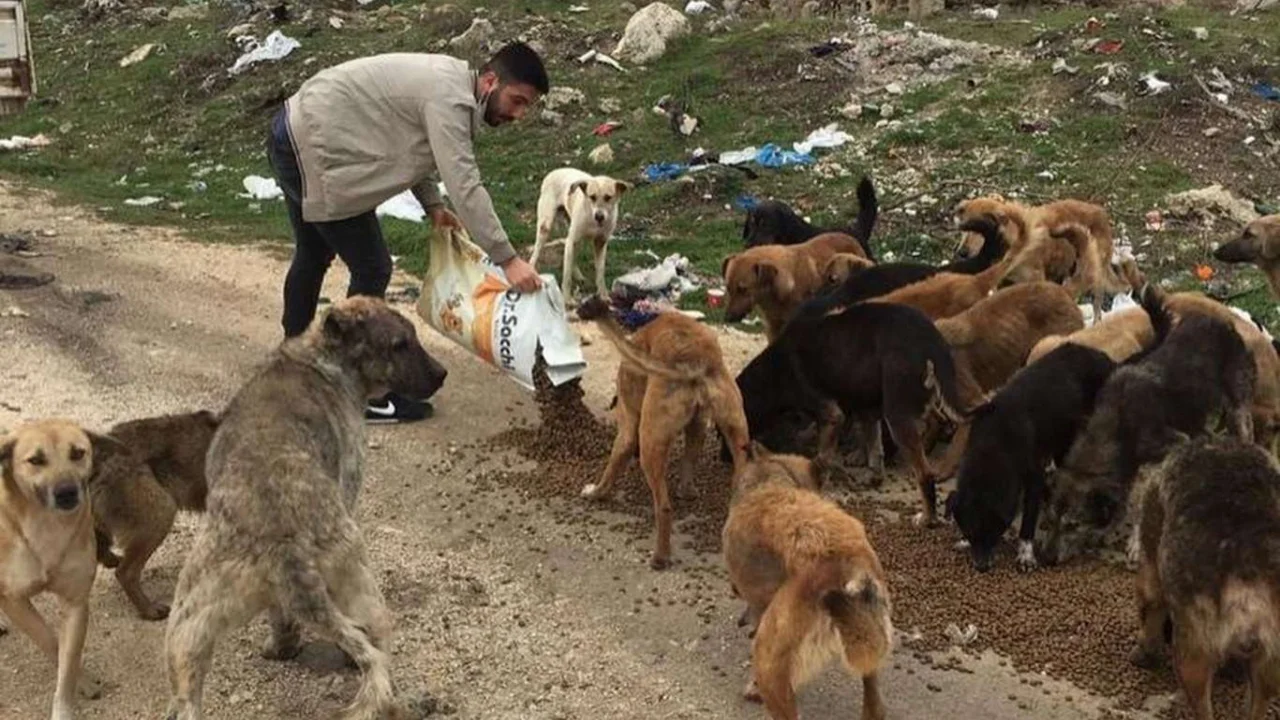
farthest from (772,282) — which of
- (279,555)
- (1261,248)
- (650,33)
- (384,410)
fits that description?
(650,33)

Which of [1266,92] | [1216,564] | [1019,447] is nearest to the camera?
[1216,564]

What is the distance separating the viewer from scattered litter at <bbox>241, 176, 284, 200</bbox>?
1355cm

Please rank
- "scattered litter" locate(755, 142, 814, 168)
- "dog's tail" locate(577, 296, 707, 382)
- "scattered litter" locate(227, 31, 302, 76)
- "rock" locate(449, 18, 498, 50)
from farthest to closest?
"scattered litter" locate(227, 31, 302, 76)
"rock" locate(449, 18, 498, 50)
"scattered litter" locate(755, 142, 814, 168)
"dog's tail" locate(577, 296, 707, 382)

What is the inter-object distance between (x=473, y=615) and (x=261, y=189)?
9.49 meters

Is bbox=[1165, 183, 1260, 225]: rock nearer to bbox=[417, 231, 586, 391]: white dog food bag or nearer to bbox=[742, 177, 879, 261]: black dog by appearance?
bbox=[742, 177, 879, 261]: black dog

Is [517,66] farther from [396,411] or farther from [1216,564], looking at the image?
[1216,564]

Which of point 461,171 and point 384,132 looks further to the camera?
point 384,132

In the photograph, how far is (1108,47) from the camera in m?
14.5

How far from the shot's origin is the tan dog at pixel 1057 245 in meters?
7.90

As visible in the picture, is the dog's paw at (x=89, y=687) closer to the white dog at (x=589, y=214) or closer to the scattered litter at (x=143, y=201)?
the white dog at (x=589, y=214)

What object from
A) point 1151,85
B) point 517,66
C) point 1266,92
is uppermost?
point 517,66

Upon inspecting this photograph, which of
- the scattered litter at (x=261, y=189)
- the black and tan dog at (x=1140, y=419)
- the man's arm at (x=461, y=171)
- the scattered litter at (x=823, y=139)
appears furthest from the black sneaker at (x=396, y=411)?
the scattered litter at (x=823, y=139)

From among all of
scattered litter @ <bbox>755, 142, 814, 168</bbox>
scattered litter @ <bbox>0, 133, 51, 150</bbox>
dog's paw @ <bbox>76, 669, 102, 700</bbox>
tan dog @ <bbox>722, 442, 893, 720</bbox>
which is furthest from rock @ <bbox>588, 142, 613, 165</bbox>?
dog's paw @ <bbox>76, 669, 102, 700</bbox>

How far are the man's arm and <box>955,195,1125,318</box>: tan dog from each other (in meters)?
3.33
